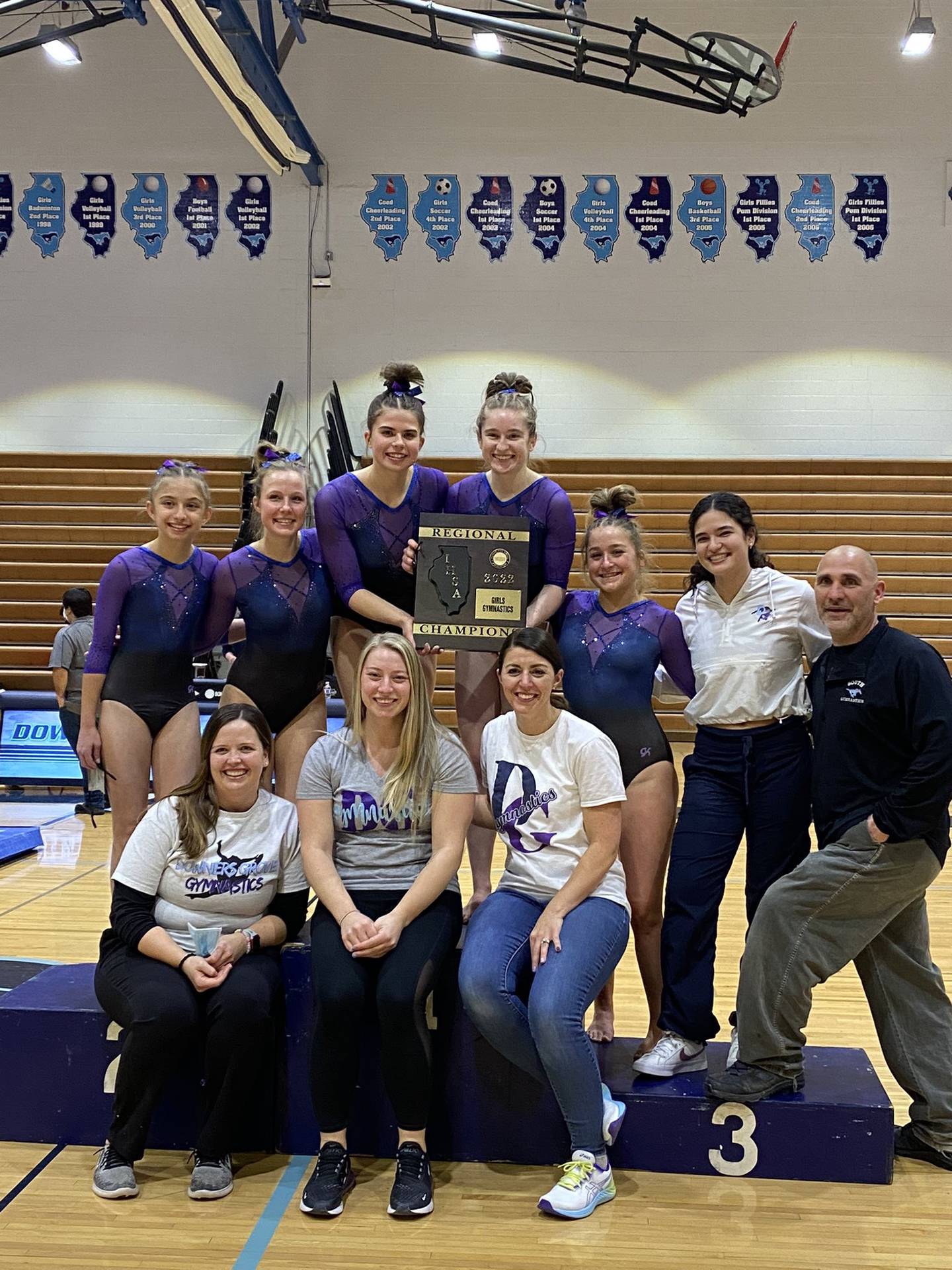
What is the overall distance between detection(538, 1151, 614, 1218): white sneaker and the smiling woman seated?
0.74 metres

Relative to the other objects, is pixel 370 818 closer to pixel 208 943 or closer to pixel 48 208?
pixel 208 943

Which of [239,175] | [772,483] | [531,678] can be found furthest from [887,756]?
[239,175]

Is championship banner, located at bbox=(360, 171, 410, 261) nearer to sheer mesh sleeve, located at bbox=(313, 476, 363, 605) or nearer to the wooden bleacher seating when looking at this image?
the wooden bleacher seating

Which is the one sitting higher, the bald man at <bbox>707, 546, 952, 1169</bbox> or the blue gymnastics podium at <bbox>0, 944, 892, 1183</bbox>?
the bald man at <bbox>707, 546, 952, 1169</bbox>

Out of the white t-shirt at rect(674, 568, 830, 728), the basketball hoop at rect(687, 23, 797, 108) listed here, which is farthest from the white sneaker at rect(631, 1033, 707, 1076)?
the basketball hoop at rect(687, 23, 797, 108)

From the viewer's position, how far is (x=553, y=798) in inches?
108

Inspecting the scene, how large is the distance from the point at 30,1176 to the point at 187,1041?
1.71 feet

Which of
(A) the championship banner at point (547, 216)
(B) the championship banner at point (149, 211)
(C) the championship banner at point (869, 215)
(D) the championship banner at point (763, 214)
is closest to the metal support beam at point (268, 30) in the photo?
(B) the championship banner at point (149, 211)

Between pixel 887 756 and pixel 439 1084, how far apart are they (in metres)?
1.34

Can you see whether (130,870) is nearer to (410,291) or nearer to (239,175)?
(410,291)

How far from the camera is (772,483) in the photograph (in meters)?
10.8

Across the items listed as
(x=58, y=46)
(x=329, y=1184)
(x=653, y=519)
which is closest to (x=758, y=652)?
(x=329, y=1184)

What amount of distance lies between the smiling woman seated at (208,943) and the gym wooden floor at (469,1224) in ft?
0.38

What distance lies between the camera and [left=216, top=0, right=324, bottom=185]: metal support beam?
8102 millimetres
